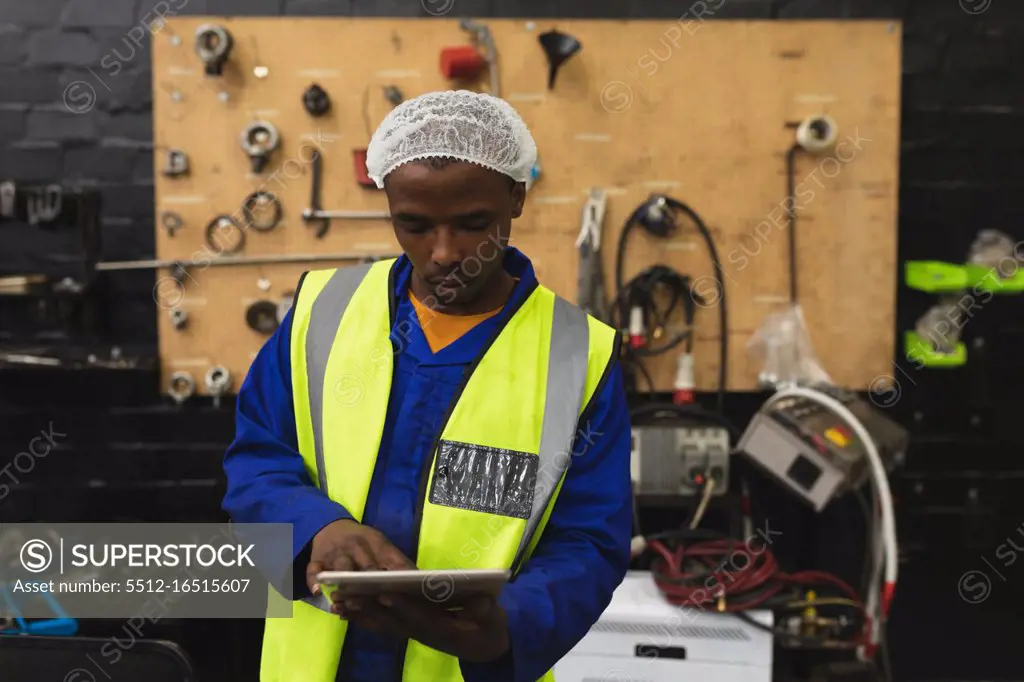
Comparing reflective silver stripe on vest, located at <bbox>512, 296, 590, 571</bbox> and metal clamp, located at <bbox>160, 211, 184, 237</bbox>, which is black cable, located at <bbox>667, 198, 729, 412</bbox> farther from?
metal clamp, located at <bbox>160, 211, 184, 237</bbox>

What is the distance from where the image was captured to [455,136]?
1009mm

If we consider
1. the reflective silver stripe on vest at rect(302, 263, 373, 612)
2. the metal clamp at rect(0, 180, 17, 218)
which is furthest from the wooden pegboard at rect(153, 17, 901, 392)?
the reflective silver stripe on vest at rect(302, 263, 373, 612)

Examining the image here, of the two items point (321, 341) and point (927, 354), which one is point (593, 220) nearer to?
point (927, 354)

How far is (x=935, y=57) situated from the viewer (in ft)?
7.43

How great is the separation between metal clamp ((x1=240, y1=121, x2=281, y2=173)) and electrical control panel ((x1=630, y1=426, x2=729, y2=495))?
1.32m

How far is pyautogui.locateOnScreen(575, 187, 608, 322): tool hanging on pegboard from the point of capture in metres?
2.20

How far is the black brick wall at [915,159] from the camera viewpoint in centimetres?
224

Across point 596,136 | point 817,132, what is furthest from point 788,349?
point 596,136

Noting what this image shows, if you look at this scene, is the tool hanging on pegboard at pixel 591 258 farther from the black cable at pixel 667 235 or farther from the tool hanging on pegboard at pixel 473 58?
the tool hanging on pegboard at pixel 473 58

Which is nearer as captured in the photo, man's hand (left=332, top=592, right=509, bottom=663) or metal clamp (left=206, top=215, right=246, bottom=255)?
man's hand (left=332, top=592, right=509, bottom=663)

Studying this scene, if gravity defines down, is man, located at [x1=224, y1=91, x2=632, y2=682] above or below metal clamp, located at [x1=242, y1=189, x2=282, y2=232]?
below

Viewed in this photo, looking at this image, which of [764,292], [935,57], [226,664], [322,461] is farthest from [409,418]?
[935,57]

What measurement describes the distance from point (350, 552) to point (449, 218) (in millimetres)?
435

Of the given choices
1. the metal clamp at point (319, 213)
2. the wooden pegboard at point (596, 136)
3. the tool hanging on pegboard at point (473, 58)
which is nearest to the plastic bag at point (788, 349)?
the wooden pegboard at point (596, 136)
